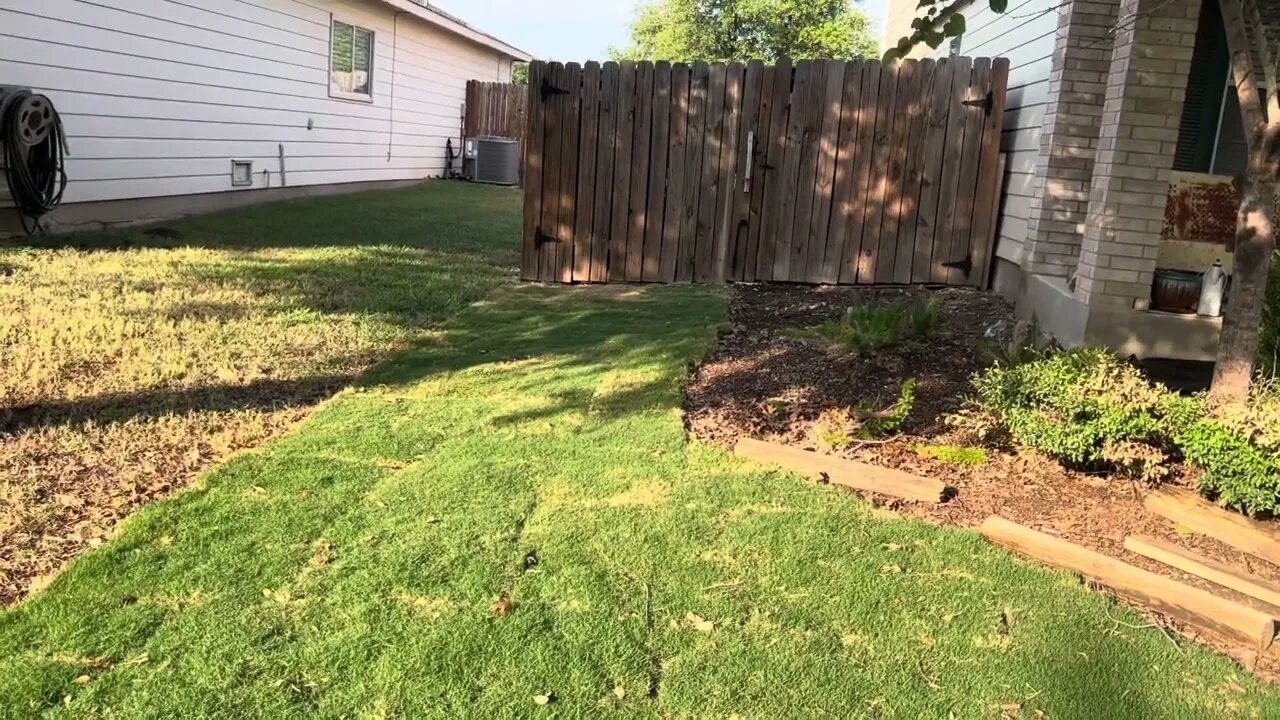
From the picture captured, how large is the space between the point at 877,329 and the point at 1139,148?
1.77 metres

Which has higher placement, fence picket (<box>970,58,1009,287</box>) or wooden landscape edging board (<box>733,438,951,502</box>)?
fence picket (<box>970,58,1009,287</box>)

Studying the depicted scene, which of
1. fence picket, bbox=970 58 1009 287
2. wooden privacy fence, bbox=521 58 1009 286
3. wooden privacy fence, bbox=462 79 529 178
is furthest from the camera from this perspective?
wooden privacy fence, bbox=462 79 529 178

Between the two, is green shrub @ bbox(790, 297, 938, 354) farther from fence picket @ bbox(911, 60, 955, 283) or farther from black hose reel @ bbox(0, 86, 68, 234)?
black hose reel @ bbox(0, 86, 68, 234)

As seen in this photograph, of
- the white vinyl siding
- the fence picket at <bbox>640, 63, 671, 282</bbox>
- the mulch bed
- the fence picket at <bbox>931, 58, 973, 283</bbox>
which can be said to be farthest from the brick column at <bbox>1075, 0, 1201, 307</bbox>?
the fence picket at <bbox>640, 63, 671, 282</bbox>

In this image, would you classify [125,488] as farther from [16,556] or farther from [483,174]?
[483,174]

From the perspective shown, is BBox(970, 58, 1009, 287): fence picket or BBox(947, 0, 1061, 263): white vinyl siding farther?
BBox(970, 58, 1009, 287): fence picket

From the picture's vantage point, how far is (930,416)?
471 centimetres

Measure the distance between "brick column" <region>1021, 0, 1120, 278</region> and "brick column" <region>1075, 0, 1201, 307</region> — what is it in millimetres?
752

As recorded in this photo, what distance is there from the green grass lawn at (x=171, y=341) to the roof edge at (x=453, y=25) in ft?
24.1

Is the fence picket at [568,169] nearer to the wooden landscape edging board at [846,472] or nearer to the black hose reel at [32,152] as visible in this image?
the wooden landscape edging board at [846,472]

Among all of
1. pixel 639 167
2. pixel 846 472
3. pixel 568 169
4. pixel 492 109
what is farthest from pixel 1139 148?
pixel 492 109

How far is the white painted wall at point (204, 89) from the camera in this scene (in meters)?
9.17

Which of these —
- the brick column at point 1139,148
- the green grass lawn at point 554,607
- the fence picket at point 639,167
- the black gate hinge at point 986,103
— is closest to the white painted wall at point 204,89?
the fence picket at point 639,167

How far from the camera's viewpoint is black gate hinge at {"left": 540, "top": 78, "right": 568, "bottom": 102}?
7.85m
